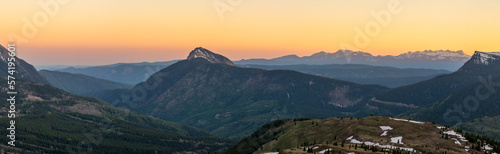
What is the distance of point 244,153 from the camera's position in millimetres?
196500

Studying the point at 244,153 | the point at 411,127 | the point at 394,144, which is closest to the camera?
the point at 394,144

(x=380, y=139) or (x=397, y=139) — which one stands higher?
(x=397, y=139)

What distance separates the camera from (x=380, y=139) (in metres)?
145

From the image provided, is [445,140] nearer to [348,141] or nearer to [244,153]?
[348,141]

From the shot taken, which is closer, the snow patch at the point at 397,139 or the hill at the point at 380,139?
the hill at the point at 380,139

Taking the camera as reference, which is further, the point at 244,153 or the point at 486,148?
the point at 244,153

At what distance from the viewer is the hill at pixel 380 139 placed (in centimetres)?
12560

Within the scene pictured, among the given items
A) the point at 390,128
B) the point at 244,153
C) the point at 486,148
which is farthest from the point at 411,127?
the point at 244,153

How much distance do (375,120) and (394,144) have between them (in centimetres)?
4078

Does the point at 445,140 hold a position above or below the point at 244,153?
above

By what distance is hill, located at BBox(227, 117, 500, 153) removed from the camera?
12560 cm

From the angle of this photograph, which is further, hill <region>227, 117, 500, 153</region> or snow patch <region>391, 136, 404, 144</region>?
snow patch <region>391, 136, 404, 144</region>

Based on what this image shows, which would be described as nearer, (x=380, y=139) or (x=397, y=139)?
(x=397, y=139)

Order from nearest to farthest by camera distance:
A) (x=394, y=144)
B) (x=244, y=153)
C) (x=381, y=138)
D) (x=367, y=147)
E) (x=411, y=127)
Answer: (x=367, y=147), (x=394, y=144), (x=381, y=138), (x=411, y=127), (x=244, y=153)
